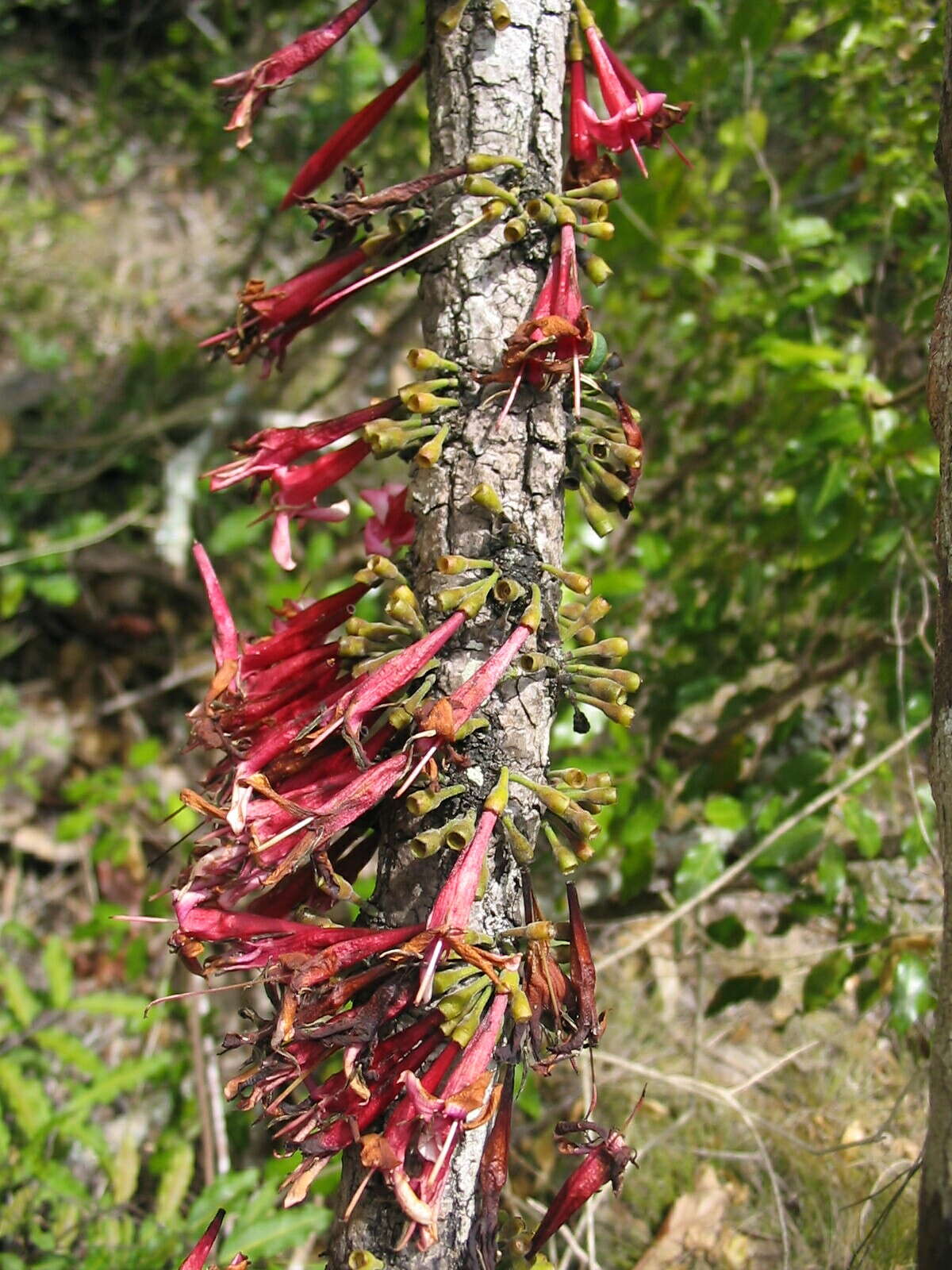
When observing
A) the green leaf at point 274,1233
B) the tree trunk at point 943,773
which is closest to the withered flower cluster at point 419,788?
the tree trunk at point 943,773

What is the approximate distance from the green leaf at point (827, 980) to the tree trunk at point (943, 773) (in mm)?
1210

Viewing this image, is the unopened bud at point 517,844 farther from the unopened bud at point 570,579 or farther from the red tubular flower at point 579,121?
the red tubular flower at point 579,121

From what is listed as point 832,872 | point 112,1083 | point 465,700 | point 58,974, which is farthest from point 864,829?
point 58,974

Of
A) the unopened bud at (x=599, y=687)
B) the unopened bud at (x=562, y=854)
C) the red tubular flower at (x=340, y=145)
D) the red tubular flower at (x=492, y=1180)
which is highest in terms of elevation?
the red tubular flower at (x=340, y=145)

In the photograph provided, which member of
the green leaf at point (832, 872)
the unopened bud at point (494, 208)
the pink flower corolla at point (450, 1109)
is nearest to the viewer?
the pink flower corolla at point (450, 1109)

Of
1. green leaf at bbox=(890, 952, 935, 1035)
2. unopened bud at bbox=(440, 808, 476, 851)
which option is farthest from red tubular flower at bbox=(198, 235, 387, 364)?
green leaf at bbox=(890, 952, 935, 1035)

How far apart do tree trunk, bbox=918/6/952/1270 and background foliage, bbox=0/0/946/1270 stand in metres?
0.54

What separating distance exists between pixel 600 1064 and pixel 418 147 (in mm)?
3389

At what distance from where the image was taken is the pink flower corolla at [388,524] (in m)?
1.38

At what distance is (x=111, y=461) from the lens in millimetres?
4312

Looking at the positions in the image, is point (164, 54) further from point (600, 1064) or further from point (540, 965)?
point (540, 965)

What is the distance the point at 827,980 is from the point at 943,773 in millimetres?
1320

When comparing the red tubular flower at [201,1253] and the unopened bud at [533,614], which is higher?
the unopened bud at [533,614]

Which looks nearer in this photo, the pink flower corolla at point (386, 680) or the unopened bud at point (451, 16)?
the pink flower corolla at point (386, 680)
